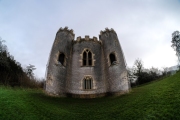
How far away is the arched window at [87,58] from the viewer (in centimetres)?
2353

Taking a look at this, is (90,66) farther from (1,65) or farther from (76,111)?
(1,65)

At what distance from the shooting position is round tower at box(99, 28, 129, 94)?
20.1 meters

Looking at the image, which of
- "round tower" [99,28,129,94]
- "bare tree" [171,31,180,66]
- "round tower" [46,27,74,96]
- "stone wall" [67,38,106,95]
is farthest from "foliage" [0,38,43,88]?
"bare tree" [171,31,180,66]

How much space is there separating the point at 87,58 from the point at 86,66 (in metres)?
1.42

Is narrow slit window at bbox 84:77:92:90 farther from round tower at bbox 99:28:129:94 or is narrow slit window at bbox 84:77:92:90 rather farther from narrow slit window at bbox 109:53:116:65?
narrow slit window at bbox 109:53:116:65

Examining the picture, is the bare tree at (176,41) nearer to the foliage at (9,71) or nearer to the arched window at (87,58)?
the arched window at (87,58)

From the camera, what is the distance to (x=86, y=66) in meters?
22.9

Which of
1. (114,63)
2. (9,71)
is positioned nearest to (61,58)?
(114,63)

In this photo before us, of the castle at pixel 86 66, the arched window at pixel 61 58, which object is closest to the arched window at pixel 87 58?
the castle at pixel 86 66

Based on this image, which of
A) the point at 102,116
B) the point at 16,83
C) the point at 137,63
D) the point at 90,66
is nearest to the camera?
the point at 102,116

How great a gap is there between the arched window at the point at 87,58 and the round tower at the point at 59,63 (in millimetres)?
2298

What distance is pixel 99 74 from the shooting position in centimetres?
2250

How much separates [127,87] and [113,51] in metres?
5.97

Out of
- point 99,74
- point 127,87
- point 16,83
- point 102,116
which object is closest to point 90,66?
point 99,74
